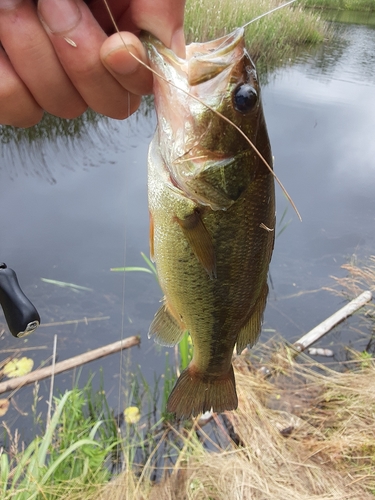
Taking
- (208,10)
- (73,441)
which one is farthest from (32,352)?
(208,10)

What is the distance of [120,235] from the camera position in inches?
190

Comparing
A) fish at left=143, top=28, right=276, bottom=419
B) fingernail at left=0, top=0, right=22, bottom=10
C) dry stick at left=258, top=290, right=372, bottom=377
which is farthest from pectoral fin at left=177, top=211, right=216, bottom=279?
dry stick at left=258, top=290, right=372, bottom=377

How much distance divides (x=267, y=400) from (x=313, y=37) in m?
13.0

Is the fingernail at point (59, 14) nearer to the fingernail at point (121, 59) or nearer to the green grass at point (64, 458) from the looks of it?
the fingernail at point (121, 59)

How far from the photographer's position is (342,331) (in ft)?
14.1

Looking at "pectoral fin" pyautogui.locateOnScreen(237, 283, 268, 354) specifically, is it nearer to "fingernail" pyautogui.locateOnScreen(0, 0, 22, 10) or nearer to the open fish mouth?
the open fish mouth

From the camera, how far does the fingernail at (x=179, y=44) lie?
3.57 feet

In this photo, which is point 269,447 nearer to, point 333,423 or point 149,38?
point 333,423

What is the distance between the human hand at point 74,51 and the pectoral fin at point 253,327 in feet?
2.55

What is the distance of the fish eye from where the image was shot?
116 cm

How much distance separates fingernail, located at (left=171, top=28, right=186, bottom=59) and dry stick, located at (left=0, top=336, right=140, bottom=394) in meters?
2.53

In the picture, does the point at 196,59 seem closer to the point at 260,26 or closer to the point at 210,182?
the point at 210,182

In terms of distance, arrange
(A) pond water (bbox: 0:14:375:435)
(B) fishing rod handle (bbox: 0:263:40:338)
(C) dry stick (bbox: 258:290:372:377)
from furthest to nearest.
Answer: (C) dry stick (bbox: 258:290:372:377)
(A) pond water (bbox: 0:14:375:435)
(B) fishing rod handle (bbox: 0:263:40:338)

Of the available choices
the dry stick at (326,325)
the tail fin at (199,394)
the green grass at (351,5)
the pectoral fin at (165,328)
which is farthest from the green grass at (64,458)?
the green grass at (351,5)
